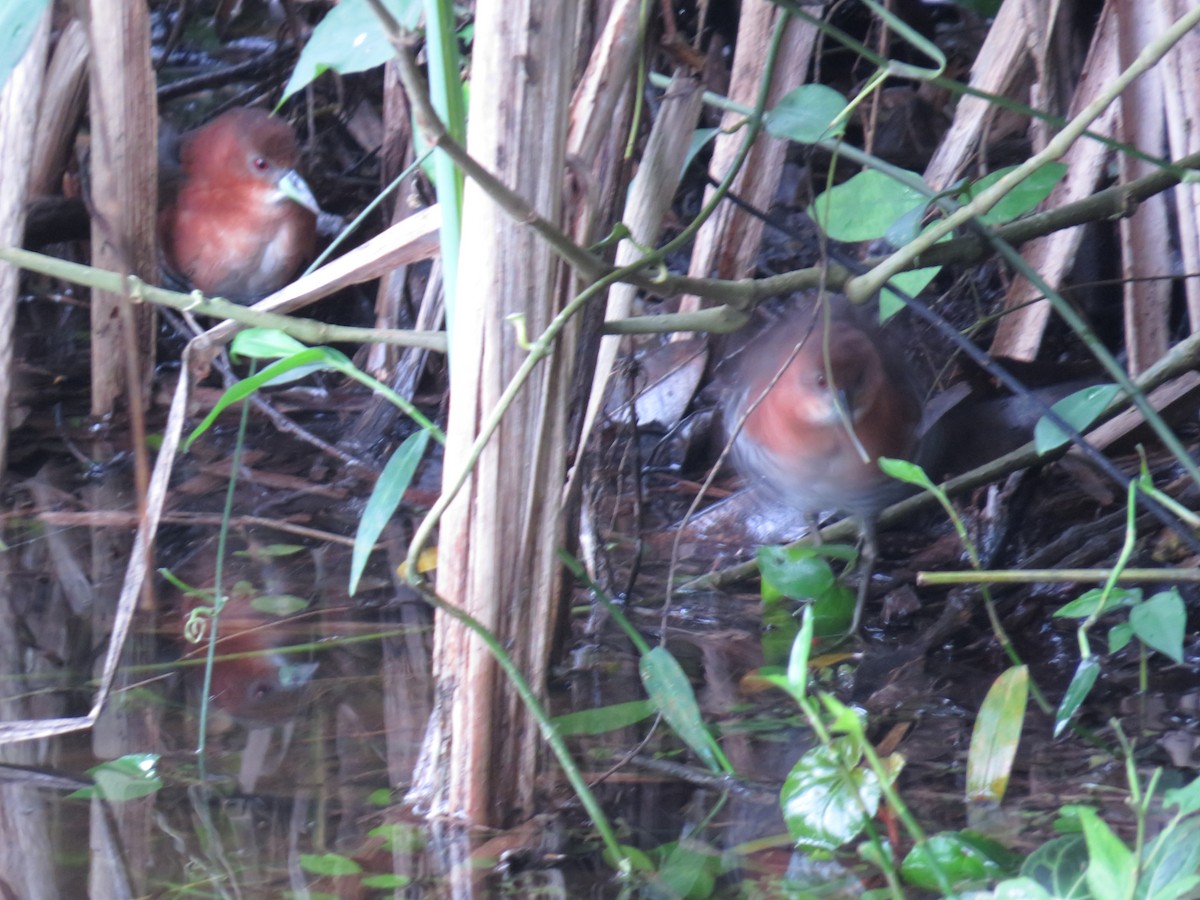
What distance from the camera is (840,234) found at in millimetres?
1576

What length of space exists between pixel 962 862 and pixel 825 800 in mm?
141

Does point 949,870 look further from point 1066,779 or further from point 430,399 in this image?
point 430,399

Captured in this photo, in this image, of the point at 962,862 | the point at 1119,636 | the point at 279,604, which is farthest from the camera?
the point at 279,604

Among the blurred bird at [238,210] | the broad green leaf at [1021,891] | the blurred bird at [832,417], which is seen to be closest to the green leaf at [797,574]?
the blurred bird at [832,417]

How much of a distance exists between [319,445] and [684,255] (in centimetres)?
113

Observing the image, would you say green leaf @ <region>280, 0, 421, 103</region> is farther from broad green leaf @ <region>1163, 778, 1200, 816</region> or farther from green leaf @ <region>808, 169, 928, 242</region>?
broad green leaf @ <region>1163, 778, 1200, 816</region>

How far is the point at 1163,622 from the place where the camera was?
1.41 m

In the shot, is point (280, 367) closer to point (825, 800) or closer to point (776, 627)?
point (825, 800)

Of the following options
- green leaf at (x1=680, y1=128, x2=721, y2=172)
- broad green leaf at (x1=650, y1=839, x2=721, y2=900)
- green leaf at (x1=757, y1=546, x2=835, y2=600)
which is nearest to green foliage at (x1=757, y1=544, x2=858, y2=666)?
green leaf at (x1=757, y1=546, x2=835, y2=600)

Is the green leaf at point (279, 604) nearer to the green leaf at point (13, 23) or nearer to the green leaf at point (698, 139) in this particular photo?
the green leaf at point (698, 139)

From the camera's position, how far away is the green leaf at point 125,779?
4.84 ft

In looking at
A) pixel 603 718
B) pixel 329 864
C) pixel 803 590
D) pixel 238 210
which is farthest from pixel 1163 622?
pixel 238 210

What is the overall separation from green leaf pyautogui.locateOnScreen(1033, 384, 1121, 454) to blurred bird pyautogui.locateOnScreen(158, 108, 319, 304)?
2.37 m

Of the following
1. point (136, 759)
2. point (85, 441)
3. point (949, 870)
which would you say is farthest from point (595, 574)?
point (85, 441)
